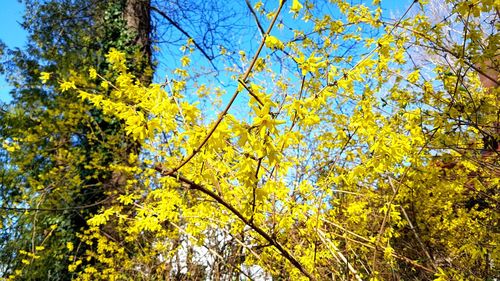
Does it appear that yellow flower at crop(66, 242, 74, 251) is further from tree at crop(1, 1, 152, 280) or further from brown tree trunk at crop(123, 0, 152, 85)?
brown tree trunk at crop(123, 0, 152, 85)

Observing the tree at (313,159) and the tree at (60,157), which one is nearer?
the tree at (313,159)

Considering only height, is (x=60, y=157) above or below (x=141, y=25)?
below

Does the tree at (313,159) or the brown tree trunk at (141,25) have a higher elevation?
the brown tree trunk at (141,25)

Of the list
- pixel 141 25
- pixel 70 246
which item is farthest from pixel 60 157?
pixel 141 25

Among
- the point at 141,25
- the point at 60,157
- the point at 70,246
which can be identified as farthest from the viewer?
the point at 141,25

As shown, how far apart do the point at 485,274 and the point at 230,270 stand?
2.90m

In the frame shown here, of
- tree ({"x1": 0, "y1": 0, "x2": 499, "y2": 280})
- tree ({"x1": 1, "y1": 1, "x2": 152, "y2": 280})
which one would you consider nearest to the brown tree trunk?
tree ({"x1": 1, "y1": 1, "x2": 152, "y2": 280})

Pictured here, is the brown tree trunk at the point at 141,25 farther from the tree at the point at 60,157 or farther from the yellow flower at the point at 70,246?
the yellow flower at the point at 70,246

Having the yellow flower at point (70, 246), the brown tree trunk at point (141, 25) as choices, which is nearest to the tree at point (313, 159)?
the yellow flower at point (70, 246)

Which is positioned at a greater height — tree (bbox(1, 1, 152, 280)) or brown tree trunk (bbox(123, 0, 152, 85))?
brown tree trunk (bbox(123, 0, 152, 85))

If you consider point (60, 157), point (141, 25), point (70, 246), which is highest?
point (141, 25)

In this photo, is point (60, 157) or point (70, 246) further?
point (60, 157)

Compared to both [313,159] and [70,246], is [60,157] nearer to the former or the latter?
[70,246]

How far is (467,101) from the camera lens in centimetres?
286
